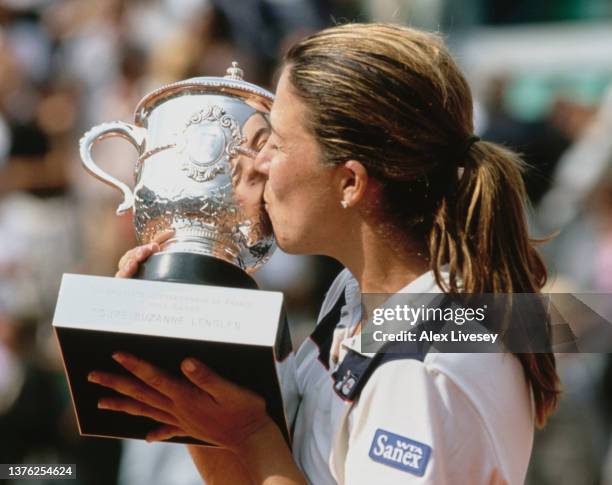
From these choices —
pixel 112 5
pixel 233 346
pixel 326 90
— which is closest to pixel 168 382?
pixel 233 346

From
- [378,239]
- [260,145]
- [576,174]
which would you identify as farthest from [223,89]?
[576,174]

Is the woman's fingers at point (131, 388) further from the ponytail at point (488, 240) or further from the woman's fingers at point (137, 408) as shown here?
the ponytail at point (488, 240)

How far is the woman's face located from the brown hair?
24 millimetres

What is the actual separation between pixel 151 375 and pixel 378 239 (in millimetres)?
419

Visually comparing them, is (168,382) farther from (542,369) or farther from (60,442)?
(60,442)

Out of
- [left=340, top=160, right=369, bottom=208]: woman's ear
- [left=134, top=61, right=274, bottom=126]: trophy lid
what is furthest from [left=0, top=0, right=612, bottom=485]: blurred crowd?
[left=340, top=160, right=369, bottom=208]: woman's ear

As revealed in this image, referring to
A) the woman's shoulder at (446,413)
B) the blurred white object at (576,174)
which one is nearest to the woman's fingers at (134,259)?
the woman's shoulder at (446,413)

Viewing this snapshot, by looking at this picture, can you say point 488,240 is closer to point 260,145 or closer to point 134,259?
point 260,145

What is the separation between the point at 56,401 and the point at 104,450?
325 mm

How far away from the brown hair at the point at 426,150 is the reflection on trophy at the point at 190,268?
0.66 feet

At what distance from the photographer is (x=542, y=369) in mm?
1975

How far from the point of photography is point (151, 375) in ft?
6.25

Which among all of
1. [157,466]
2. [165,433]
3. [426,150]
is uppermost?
[426,150]

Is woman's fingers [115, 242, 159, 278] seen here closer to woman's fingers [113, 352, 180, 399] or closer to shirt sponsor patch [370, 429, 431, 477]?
woman's fingers [113, 352, 180, 399]
